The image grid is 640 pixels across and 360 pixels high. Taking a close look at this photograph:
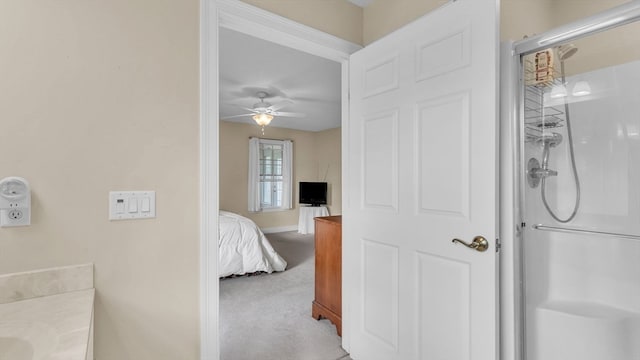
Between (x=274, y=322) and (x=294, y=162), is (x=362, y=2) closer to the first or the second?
(x=274, y=322)

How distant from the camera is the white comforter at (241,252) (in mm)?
3703

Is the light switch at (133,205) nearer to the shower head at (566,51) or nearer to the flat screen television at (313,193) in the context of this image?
the shower head at (566,51)

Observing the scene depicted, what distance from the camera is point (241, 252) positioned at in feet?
12.5

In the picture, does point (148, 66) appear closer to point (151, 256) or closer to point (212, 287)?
point (151, 256)

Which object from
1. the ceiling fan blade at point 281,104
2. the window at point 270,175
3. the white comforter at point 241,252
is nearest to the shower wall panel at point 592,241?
the white comforter at point 241,252

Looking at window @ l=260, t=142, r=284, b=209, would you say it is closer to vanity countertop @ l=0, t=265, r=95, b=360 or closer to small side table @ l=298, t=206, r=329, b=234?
small side table @ l=298, t=206, r=329, b=234

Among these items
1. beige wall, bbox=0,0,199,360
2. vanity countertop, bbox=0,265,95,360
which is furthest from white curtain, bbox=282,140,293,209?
vanity countertop, bbox=0,265,95,360

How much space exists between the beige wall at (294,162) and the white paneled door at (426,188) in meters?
4.97

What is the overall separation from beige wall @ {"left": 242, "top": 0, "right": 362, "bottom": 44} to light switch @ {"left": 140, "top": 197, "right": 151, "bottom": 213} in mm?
1141

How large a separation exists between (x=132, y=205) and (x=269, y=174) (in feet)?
19.0

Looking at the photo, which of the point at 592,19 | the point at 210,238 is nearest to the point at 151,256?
the point at 210,238

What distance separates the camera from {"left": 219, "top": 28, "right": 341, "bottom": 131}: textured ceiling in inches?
113

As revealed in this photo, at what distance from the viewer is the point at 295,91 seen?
4184 millimetres

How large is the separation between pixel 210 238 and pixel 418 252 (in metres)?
1.05
